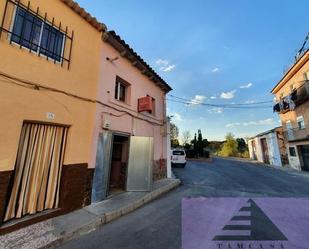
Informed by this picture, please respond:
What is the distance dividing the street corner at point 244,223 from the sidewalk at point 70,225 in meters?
1.88

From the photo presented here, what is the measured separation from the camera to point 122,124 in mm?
7246

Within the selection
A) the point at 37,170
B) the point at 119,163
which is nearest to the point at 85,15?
the point at 37,170

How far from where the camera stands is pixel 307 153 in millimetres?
16031

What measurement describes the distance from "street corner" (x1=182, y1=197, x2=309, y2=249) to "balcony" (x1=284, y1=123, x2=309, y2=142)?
39.3 feet

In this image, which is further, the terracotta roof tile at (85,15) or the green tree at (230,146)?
the green tree at (230,146)

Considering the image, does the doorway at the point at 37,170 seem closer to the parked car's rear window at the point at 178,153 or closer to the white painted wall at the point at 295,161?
the parked car's rear window at the point at 178,153

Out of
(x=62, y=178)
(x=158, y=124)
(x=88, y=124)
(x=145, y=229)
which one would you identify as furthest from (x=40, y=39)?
(x=158, y=124)

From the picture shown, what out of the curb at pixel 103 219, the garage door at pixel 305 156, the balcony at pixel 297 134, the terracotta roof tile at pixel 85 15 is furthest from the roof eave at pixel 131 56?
the garage door at pixel 305 156

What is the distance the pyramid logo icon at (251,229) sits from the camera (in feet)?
12.6

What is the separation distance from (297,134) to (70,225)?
2054 centimetres

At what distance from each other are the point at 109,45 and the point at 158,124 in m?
5.03

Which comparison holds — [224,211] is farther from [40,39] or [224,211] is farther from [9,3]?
[9,3]

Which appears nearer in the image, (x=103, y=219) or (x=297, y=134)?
(x=103, y=219)

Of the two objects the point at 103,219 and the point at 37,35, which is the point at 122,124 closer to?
the point at 103,219
